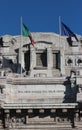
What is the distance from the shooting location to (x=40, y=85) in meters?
33.4

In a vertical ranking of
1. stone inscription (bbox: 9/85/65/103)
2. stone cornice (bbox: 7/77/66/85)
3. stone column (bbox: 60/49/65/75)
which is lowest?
stone inscription (bbox: 9/85/65/103)

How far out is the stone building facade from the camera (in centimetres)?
3038

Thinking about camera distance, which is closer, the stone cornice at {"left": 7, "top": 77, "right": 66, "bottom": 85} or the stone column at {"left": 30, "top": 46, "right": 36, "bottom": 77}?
the stone cornice at {"left": 7, "top": 77, "right": 66, "bottom": 85}

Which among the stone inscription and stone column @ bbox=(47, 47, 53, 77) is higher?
stone column @ bbox=(47, 47, 53, 77)

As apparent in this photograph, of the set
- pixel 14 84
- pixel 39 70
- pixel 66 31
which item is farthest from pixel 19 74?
pixel 66 31

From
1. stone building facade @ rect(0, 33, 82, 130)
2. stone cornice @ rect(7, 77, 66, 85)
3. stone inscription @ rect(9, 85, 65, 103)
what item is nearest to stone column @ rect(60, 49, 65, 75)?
stone building facade @ rect(0, 33, 82, 130)

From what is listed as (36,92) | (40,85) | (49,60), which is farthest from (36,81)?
(49,60)

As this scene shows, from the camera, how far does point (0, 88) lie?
31797mm

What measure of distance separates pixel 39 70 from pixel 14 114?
29.5 feet

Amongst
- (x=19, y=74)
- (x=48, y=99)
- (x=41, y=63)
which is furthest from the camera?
(x=41, y=63)

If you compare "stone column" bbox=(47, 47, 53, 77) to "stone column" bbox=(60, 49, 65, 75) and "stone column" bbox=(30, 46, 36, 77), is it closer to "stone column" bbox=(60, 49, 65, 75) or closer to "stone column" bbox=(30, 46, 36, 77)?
"stone column" bbox=(60, 49, 65, 75)

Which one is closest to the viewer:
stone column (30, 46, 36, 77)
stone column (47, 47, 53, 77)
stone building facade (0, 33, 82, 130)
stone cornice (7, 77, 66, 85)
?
stone building facade (0, 33, 82, 130)

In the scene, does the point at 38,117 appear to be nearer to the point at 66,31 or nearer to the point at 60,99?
the point at 60,99

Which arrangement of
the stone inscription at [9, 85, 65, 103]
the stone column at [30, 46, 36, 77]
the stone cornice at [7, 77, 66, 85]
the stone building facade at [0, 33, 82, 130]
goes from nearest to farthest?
the stone building facade at [0, 33, 82, 130] < the stone inscription at [9, 85, 65, 103] < the stone cornice at [7, 77, 66, 85] < the stone column at [30, 46, 36, 77]
